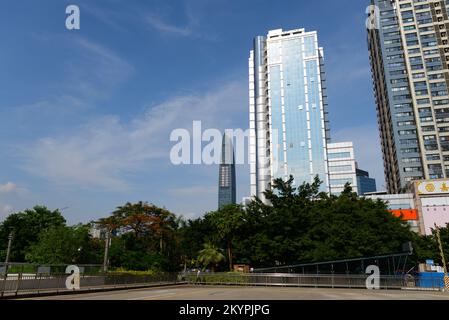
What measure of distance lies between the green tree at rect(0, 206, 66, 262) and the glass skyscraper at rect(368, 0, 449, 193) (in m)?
82.9

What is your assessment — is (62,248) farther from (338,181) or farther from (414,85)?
(414,85)

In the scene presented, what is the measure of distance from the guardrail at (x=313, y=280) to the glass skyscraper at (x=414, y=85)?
62.3 meters

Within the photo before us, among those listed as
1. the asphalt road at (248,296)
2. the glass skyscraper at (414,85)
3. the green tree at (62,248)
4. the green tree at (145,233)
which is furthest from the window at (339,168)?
the asphalt road at (248,296)

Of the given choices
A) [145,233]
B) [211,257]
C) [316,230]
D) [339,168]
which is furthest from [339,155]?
[145,233]

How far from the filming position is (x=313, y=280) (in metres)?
31.4

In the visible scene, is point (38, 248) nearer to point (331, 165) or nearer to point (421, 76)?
point (331, 165)

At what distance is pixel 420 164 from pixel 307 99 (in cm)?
4041

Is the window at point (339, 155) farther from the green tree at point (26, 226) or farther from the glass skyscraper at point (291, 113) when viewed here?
the green tree at point (26, 226)

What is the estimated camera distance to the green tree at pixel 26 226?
5766 centimetres

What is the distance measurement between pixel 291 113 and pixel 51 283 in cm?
9838

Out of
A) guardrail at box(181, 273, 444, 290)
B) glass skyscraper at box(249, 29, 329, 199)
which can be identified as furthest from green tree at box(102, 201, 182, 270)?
glass skyscraper at box(249, 29, 329, 199)

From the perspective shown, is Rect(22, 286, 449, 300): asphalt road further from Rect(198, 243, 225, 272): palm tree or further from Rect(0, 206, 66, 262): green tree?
Rect(0, 206, 66, 262): green tree

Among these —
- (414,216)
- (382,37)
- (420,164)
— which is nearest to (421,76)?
(382,37)

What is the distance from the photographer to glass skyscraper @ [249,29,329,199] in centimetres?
10519
